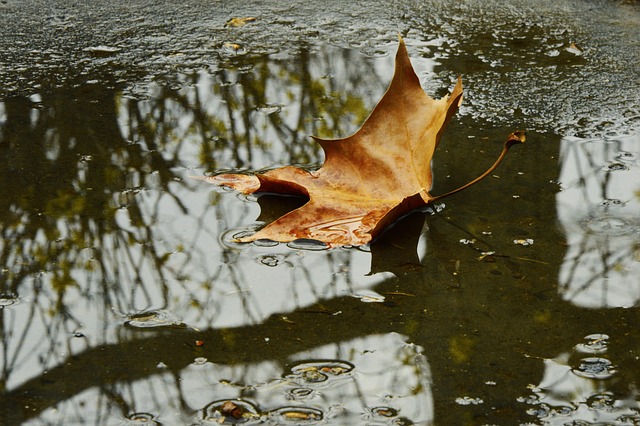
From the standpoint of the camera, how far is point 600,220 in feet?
6.55

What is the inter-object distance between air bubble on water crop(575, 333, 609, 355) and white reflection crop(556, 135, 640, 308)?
4.4 inches

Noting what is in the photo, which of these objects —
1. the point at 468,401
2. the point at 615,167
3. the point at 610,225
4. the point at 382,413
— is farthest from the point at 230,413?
the point at 615,167

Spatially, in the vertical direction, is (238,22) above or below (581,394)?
above

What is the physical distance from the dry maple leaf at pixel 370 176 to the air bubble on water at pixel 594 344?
0.52m

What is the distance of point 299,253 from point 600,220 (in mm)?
715

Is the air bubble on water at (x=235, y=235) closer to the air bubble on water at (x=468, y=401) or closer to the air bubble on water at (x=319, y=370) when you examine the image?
A: the air bubble on water at (x=319, y=370)

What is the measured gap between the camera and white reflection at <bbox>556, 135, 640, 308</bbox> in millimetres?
1746

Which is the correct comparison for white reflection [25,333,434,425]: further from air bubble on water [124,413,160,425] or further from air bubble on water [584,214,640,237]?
air bubble on water [584,214,640,237]

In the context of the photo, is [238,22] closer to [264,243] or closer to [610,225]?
[264,243]

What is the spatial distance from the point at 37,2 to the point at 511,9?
207 centimetres

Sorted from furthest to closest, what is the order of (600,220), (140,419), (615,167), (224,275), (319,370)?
(615,167)
(600,220)
(224,275)
(319,370)
(140,419)

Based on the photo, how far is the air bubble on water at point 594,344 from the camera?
5.10 feet

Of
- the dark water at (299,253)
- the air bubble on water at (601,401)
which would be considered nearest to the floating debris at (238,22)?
the dark water at (299,253)

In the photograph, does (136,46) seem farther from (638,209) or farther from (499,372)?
(499,372)
